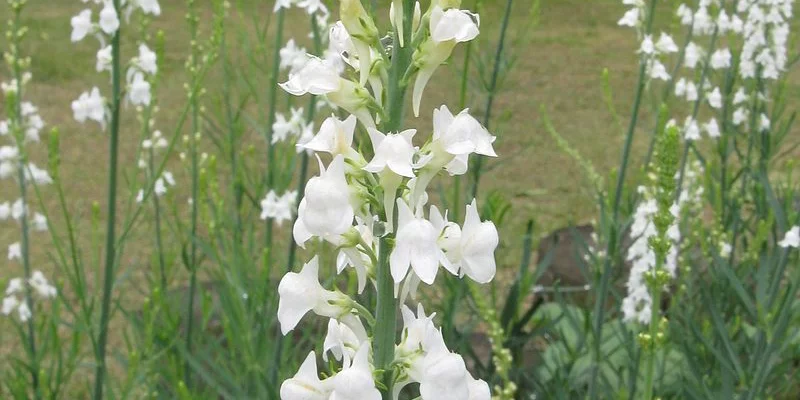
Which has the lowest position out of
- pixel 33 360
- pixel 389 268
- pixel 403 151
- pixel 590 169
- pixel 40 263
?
pixel 40 263

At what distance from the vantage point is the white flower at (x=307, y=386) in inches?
39.0

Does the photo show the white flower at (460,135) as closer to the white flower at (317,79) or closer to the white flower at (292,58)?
the white flower at (317,79)

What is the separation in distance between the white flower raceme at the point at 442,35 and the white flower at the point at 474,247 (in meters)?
0.14

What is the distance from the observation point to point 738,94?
308 centimetres

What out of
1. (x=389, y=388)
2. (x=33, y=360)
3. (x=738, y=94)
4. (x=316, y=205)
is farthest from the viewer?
(x=738, y=94)

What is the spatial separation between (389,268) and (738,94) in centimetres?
232

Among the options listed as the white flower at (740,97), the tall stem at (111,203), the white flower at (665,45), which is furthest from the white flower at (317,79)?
the white flower at (740,97)

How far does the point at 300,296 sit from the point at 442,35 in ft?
0.94

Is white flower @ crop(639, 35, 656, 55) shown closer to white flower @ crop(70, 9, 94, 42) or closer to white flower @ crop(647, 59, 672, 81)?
white flower @ crop(647, 59, 672, 81)

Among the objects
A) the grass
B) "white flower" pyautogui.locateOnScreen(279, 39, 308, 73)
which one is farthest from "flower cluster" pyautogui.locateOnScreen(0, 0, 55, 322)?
the grass

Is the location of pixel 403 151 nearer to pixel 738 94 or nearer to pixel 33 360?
pixel 33 360

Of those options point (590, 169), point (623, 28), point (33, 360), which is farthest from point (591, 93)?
point (33, 360)

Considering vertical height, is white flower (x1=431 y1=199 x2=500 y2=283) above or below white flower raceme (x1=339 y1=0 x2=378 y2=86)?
below

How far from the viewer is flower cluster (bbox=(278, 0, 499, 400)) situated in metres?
0.94
